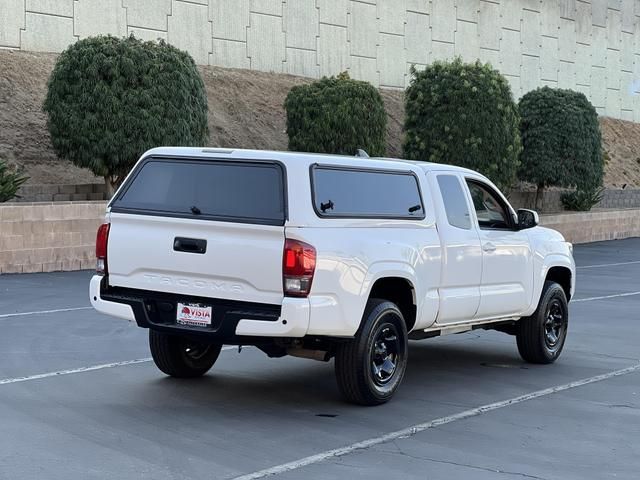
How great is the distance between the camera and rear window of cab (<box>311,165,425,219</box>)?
9.57m

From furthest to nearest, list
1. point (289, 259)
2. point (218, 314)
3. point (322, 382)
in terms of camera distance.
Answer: point (322, 382), point (218, 314), point (289, 259)


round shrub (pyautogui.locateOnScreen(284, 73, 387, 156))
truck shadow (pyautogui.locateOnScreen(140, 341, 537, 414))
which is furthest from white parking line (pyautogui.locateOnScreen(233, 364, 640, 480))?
round shrub (pyautogui.locateOnScreen(284, 73, 387, 156))

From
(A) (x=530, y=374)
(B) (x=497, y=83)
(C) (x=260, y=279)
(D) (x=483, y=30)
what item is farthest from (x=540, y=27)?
(C) (x=260, y=279)

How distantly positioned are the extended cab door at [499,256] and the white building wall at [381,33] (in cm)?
1878

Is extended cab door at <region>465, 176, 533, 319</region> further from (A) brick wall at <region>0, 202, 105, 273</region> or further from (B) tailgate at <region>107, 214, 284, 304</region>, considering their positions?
(A) brick wall at <region>0, 202, 105, 273</region>

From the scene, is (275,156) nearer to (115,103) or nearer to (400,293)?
(400,293)

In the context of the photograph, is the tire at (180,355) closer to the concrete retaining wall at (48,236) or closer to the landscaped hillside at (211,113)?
the concrete retaining wall at (48,236)

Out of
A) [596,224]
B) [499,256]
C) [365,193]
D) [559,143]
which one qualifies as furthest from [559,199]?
[365,193]

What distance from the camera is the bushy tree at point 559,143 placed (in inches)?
1410

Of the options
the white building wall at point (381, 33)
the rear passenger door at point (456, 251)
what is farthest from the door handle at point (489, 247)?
the white building wall at point (381, 33)

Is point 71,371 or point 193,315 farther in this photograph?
point 71,371

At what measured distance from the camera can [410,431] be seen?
8.96m

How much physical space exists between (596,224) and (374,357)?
1143 inches

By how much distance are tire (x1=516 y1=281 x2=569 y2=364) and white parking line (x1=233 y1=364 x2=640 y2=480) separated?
72cm
